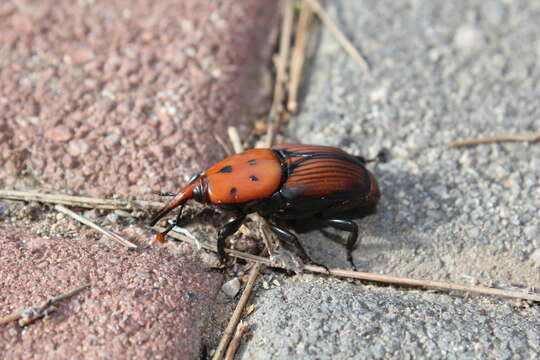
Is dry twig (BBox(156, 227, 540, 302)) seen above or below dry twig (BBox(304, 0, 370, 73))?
below

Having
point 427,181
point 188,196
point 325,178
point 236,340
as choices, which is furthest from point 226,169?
point 427,181

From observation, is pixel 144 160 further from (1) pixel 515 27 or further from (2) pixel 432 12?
(1) pixel 515 27

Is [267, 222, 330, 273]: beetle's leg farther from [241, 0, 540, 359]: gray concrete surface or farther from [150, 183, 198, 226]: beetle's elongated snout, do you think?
[150, 183, 198, 226]: beetle's elongated snout

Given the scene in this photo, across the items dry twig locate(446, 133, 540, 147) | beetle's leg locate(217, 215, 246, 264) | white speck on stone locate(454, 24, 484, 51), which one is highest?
white speck on stone locate(454, 24, 484, 51)

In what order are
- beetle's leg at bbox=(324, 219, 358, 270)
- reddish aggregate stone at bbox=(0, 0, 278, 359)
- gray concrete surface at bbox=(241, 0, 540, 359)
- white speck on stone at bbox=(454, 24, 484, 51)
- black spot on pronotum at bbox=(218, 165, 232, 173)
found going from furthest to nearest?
white speck on stone at bbox=(454, 24, 484, 51) < beetle's leg at bbox=(324, 219, 358, 270) < black spot on pronotum at bbox=(218, 165, 232, 173) < gray concrete surface at bbox=(241, 0, 540, 359) < reddish aggregate stone at bbox=(0, 0, 278, 359)

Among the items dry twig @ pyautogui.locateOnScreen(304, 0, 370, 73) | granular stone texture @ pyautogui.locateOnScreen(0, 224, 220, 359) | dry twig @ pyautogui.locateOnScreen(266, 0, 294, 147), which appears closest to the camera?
granular stone texture @ pyautogui.locateOnScreen(0, 224, 220, 359)

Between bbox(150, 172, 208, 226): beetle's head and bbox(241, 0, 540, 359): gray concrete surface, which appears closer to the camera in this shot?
bbox(241, 0, 540, 359): gray concrete surface

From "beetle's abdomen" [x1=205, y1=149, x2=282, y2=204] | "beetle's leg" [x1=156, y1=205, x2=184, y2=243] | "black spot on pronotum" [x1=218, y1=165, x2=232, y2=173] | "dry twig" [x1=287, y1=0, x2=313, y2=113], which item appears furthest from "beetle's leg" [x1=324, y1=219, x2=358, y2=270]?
"dry twig" [x1=287, y1=0, x2=313, y2=113]
